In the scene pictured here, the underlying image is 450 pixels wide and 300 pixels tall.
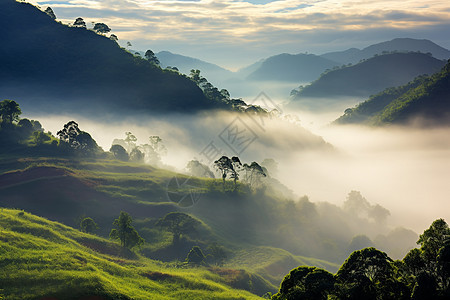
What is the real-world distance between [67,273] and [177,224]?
5607cm

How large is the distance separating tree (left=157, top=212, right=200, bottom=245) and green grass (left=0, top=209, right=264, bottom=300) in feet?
81.6

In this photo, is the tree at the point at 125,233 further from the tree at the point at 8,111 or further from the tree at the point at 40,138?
the tree at the point at 8,111

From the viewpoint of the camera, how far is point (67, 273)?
2094 inches

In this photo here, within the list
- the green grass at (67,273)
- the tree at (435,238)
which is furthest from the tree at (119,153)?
the tree at (435,238)

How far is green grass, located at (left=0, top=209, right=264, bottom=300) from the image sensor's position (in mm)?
49219

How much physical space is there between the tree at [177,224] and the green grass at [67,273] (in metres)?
24.9

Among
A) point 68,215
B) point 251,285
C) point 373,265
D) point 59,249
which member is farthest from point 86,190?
point 373,265

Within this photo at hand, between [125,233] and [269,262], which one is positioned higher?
[125,233]

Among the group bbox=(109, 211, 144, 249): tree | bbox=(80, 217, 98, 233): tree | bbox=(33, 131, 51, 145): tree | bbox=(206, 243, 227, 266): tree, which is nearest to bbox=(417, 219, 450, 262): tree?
bbox=(109, 211, 144, 249): tree

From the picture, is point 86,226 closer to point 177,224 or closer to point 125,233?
point 125,233

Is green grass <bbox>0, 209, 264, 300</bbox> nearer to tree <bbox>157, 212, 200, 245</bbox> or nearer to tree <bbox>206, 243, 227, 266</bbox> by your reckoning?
tree <bbox>206, 243, 227, 266</bbox>

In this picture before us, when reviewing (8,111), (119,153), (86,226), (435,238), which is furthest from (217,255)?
(8,111)

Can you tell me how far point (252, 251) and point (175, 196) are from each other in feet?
134

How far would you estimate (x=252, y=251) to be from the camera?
383ft
